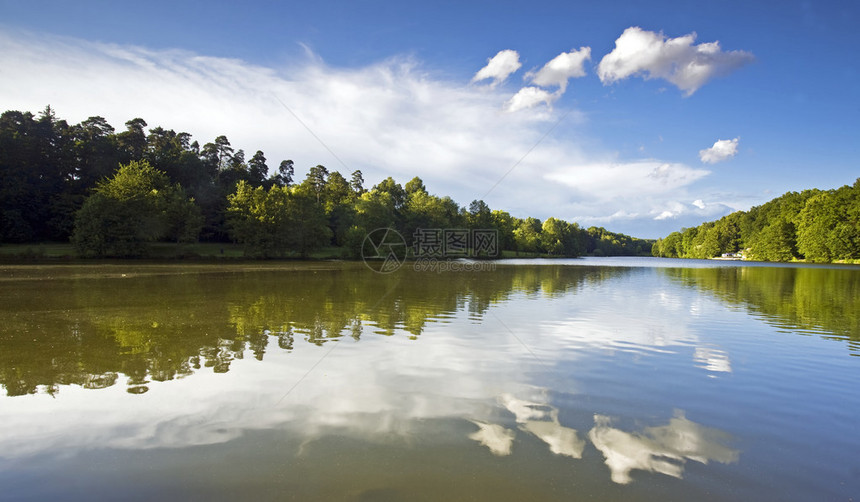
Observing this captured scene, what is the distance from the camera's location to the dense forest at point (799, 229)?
300ft

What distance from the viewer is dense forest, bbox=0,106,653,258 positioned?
63406 mm

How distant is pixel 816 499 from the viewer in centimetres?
479

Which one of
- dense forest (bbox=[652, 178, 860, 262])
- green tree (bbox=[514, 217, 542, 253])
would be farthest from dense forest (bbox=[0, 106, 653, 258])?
dense forest (bbox=[652, 178, 860, 262])

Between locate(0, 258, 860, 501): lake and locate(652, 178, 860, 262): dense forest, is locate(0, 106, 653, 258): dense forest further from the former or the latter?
locate(652, 178, 860, 262): dense forest

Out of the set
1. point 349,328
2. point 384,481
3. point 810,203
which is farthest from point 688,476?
point 810,203

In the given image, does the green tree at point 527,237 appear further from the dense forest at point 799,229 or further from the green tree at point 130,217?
the green tree at point 130,217

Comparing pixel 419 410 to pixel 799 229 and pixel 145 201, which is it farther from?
pixel 799 229

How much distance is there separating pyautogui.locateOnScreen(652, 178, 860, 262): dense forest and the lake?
106m

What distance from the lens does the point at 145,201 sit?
65.5 m

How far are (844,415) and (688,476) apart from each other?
4.71 metres

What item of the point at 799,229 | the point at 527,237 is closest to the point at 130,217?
the point at 527,237

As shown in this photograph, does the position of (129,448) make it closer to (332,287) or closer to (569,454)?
(569,454)

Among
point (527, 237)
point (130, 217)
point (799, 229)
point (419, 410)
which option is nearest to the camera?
point (419, 410)

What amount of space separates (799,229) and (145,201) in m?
139
